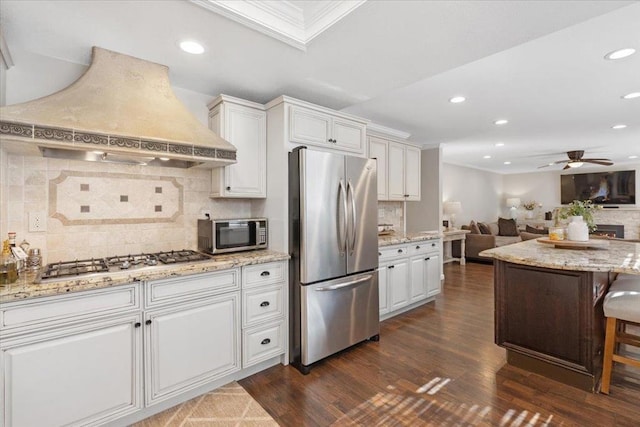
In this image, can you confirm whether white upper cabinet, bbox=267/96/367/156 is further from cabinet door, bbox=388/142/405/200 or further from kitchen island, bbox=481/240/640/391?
kitchen island, bbox=481/240/640/391

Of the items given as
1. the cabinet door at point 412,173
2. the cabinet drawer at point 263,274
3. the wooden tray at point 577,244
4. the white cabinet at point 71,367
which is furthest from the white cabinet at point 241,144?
the wooden tray at point 577,244

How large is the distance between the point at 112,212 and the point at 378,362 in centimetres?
244

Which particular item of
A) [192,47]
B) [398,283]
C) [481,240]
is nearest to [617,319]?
[398,283]

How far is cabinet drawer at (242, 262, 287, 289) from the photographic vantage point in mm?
2377

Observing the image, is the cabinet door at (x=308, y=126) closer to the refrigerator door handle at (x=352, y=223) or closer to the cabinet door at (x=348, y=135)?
the cabinet door at (x=348, y=135)

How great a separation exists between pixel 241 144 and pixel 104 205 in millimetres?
1124

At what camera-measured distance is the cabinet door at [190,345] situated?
196cm

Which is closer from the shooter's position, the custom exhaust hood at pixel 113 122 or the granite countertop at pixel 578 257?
the custom exhaust hood at pixel 113 122

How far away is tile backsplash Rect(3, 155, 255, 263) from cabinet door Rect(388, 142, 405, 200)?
7.63 feet

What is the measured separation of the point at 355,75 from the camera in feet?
7.88

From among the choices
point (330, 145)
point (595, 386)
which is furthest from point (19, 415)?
point (595, 386)

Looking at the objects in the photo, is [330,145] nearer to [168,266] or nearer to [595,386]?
[168,266]

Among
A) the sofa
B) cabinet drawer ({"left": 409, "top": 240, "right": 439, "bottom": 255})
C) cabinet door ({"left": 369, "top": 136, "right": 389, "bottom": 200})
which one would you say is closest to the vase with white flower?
the sofa

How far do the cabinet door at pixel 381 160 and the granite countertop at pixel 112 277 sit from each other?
211 cm
